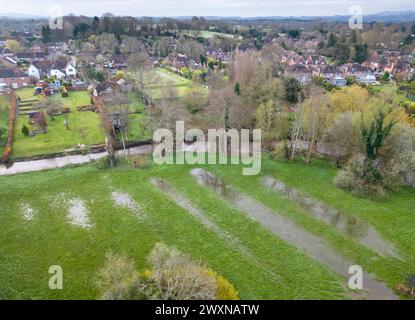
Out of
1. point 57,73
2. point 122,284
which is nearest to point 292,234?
point 122,284

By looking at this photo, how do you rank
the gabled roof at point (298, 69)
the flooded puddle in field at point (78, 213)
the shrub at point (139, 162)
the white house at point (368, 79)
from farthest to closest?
the white house at point (368, 79) < the gabled roof at point (298, 69) < the shrub at point (139, 162) < the flooded puddle in field at point (78, 213)

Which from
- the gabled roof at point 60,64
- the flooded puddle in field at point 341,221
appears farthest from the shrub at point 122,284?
the gabled roof at point 60,64

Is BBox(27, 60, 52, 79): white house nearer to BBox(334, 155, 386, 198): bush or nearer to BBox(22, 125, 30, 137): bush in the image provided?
BBox(22, 125, 30, 137): bush

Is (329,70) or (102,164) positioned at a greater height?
(329,70)

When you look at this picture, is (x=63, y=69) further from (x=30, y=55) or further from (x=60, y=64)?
(x=30, y=55)

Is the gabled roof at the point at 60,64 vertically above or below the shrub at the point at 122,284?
above

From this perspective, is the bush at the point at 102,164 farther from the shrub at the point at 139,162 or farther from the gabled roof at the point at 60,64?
the gabled roof at the point at 60,64
